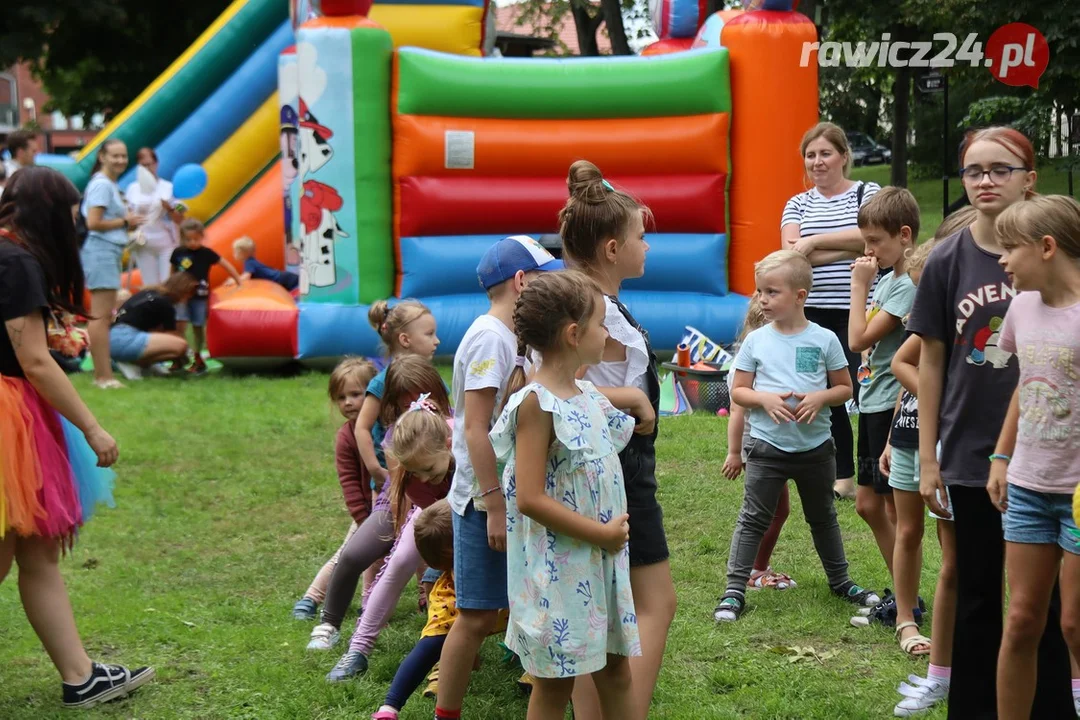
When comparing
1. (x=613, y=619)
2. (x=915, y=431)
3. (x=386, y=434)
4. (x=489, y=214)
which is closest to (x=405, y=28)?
(x=489, y=214)

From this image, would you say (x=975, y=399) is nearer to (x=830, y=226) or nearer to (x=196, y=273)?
(x=830, y=226)

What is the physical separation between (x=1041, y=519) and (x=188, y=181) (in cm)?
1014

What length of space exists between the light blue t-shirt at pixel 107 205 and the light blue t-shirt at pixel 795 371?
6.64 m

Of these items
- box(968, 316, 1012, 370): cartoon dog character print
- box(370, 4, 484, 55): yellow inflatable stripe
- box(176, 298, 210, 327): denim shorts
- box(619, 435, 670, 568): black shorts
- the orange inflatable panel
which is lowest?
box(176, 298, 210, 327): denim shorts

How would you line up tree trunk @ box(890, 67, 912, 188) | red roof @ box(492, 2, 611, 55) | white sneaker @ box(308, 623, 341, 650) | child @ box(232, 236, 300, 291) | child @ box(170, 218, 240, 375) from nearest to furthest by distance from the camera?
white sneaker @ box(308, 623, 341, 650) < child @ box(170, 218, 240, 375) < child @ box(232, 236, 300, 291) < tree trunk @ box(890, 67, 912, 188) < red roof @ box(492, 2, 611, 55)

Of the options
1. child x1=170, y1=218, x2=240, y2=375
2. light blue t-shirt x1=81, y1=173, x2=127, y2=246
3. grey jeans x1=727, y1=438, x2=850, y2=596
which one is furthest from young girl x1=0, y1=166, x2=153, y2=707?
child x1=170, y1=218, x2=240, y2=375

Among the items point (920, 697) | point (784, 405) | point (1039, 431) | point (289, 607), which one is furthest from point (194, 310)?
point (1039, 431)

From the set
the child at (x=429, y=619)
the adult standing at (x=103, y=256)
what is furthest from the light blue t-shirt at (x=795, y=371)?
the adult standing at (x=103, y=256)

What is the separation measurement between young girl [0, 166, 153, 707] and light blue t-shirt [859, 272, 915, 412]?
104 inches

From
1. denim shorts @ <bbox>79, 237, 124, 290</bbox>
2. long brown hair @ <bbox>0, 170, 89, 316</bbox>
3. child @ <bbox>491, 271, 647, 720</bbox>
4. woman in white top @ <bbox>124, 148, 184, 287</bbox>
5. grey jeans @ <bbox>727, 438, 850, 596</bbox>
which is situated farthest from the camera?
woman in white top @ <bbox>124, 148, 184, 287</bbox>

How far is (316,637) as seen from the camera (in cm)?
443

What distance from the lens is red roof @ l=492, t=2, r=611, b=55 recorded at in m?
30.4

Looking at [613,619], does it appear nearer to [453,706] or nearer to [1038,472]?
[453,706]

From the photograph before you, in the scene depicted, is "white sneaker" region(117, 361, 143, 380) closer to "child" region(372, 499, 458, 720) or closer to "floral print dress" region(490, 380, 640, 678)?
"child" region(372, 499, 458, 720)
